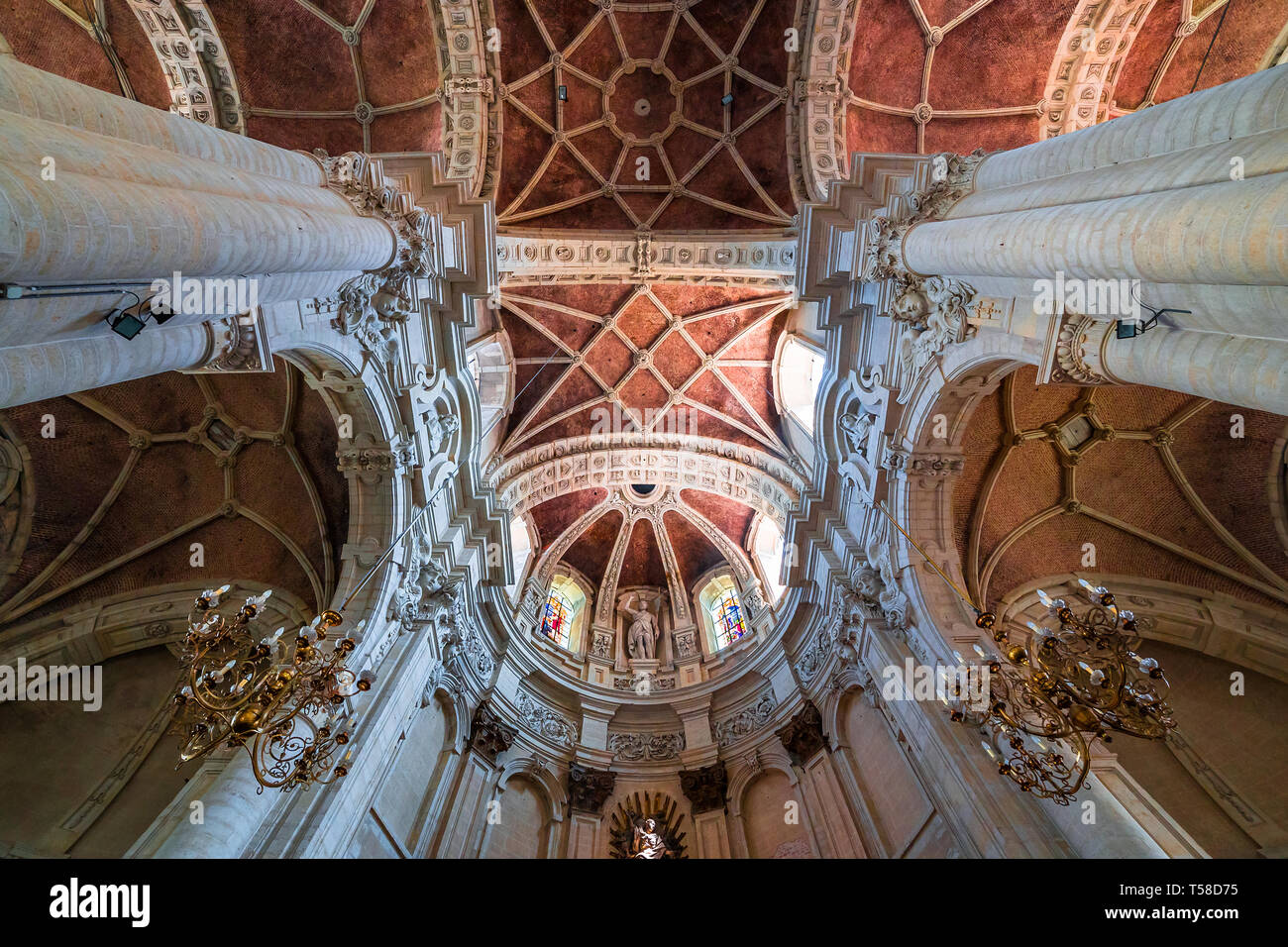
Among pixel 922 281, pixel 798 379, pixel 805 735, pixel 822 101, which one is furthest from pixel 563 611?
pixel 822 101

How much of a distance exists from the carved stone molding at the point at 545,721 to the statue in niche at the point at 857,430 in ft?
30.4

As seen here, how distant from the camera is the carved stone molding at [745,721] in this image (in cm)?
1388

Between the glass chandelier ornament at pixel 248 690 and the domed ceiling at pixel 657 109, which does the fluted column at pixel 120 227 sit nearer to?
the glass chandelier ornament at pixel 248 690

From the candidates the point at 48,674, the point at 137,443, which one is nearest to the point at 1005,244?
the point at 137,443

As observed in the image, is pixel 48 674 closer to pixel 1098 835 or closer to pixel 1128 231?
pixel 1098 835

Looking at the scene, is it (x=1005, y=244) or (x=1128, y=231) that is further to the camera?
(x=1005, y=244)

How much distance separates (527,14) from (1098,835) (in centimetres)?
1804

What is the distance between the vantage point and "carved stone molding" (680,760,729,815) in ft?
43.6

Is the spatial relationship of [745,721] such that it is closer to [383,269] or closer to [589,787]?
[589,787]

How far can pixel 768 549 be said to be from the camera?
1927 cm

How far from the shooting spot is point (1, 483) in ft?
36.9

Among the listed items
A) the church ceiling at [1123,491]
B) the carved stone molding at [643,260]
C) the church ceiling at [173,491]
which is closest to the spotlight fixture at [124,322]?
the church ceiling at [173,491]
